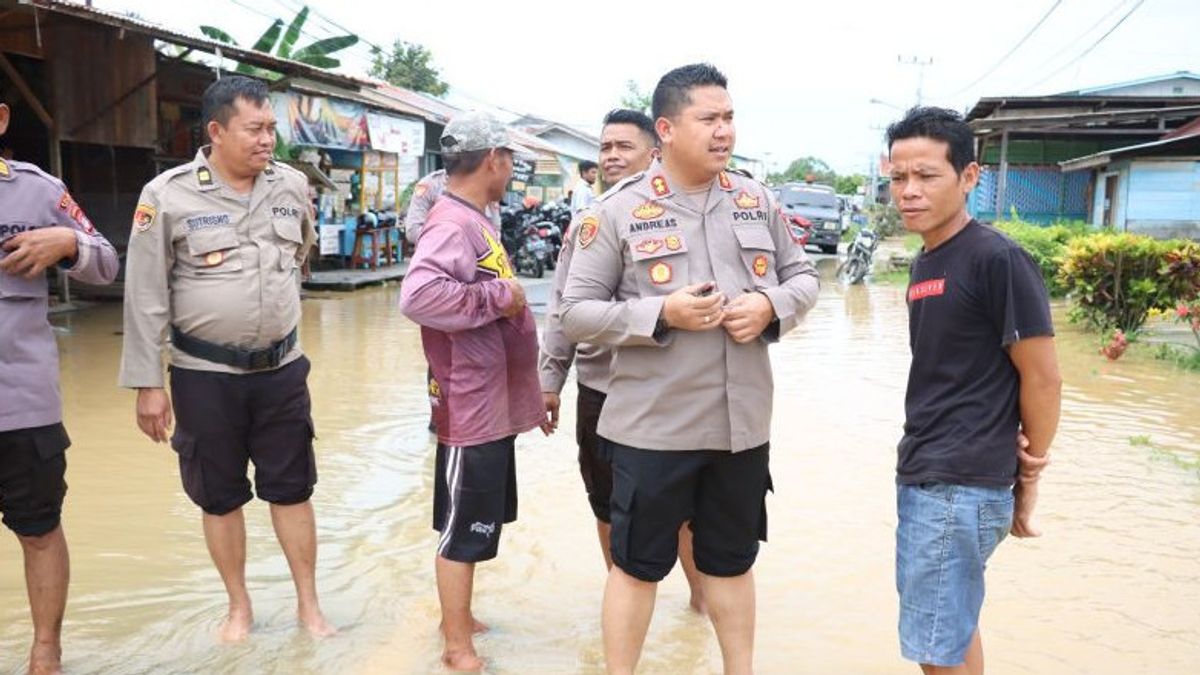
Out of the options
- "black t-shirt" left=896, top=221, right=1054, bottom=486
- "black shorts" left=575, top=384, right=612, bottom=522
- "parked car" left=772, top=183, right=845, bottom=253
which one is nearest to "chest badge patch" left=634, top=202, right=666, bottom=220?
"black t-shirt" left=896, top=221, right=1054, bottom=486

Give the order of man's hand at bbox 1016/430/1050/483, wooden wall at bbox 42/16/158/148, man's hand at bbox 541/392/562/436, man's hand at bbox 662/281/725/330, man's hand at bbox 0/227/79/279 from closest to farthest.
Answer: man's hand at bbox 1016/430/1050/483
man's hand at bbox 662/281/725/330
man's hand at bbox 0/227/79/279
man's hand at bbox 541/392/562/436
wooden wall at bbox 42/16/158/148

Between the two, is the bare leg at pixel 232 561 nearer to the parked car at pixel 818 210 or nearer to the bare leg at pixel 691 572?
the bare leg at pixel 691 572

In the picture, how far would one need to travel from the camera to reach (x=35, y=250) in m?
3.03

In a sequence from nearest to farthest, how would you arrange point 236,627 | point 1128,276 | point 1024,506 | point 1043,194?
point 1024,506
point 236,627
point 1128,276
point 1043,194

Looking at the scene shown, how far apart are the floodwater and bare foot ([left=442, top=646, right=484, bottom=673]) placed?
83 mm

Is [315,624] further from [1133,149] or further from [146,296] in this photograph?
[1133,149]

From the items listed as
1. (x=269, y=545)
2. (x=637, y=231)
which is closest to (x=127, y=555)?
(x=269, y=545)

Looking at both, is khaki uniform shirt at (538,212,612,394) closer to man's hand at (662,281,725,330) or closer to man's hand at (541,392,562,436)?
man's hand at (541,392,562,436)

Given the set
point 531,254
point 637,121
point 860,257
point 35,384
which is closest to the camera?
point 35,384

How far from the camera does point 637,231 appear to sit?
2.85 m

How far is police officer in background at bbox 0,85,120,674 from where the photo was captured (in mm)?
3023

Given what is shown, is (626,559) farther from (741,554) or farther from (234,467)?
(234,467)

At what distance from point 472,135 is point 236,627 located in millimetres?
1800

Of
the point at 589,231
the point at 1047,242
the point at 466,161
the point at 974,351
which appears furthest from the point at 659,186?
the point at 1047,242
